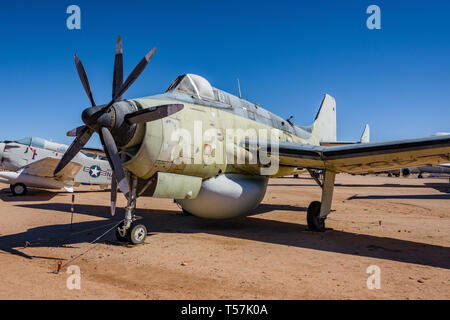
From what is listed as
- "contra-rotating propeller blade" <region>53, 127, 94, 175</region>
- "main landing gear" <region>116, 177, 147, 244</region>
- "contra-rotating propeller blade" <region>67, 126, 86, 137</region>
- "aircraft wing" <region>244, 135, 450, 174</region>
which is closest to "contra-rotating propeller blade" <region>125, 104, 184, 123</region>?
"contra-rotating propeller blade" <region>53, 127, 94, 175</region>

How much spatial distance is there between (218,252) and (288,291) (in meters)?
2.71

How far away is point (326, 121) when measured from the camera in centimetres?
1827

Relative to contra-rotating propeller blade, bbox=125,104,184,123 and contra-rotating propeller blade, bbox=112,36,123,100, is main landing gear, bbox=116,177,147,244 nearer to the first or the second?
contra-rotating propeller blade, bbox=125,104,184,123

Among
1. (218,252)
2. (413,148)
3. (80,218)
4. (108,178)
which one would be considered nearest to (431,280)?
(413,148)

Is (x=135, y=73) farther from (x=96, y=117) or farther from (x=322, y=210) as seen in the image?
(x=322, y=210)

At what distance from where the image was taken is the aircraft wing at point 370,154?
7614mm

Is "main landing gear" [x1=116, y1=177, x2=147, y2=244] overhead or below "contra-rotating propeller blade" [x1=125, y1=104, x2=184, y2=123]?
below

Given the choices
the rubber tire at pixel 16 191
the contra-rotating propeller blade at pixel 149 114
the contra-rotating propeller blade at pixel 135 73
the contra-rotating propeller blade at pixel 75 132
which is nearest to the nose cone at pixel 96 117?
the contra-rotating propeller blade at pixel 149 114

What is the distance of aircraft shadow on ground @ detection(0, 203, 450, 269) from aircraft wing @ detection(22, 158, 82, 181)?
29.8 feet

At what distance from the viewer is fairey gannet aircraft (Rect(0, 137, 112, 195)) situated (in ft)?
63.5

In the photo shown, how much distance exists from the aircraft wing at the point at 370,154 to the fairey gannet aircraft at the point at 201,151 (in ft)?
0.08

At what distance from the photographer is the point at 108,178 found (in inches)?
912

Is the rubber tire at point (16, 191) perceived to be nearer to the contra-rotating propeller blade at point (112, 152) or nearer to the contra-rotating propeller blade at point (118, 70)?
the contra-rotating propeller blade at point (118, 70)
